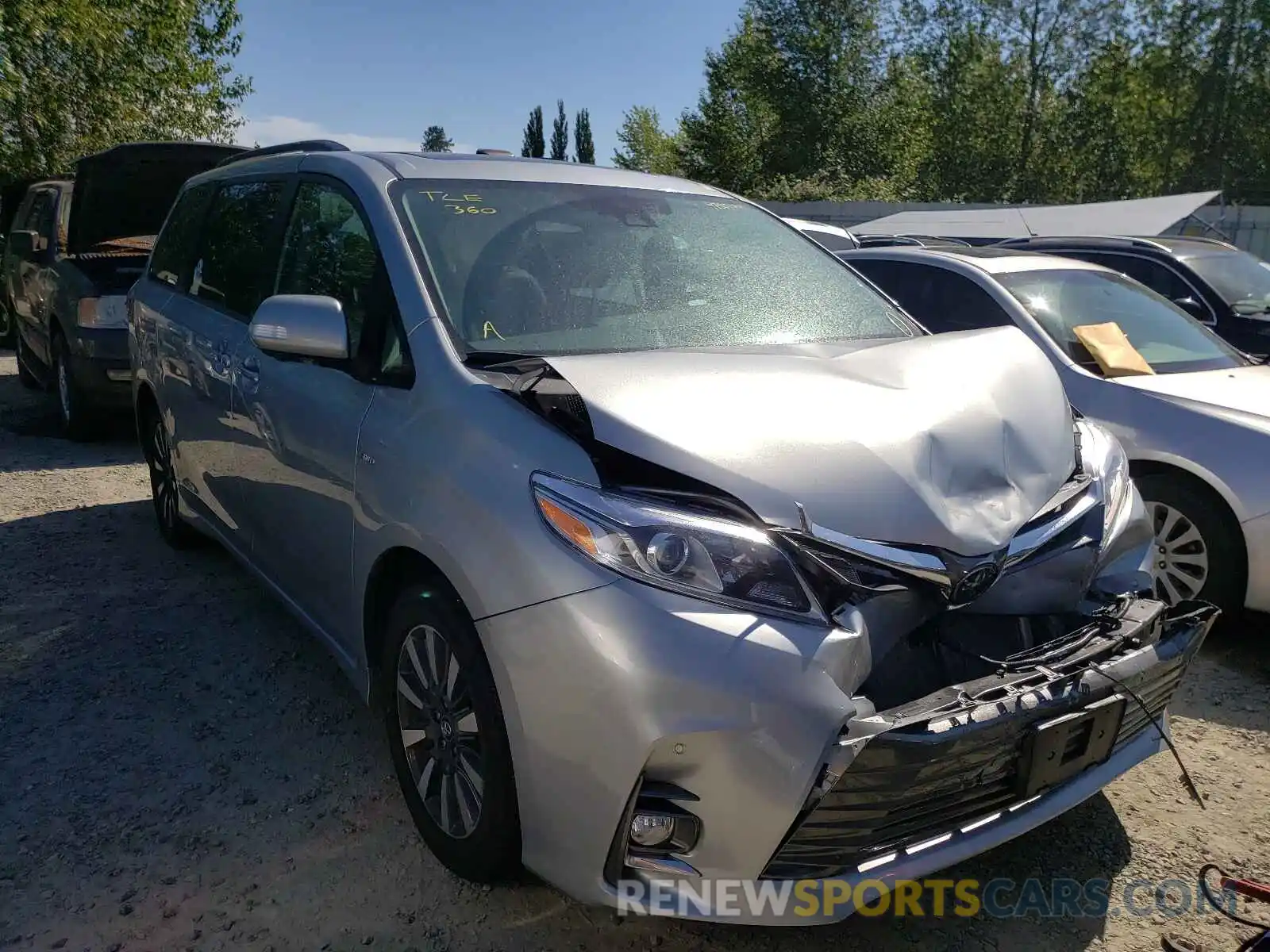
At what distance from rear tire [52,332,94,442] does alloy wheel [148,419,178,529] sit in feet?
8.95

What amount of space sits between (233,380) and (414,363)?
1.38 metres

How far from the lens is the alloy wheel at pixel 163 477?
4891 millimetres

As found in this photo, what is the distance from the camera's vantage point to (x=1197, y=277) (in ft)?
26.2

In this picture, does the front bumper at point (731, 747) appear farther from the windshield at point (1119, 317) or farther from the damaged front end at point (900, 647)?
the windshield at point (1119, 317)

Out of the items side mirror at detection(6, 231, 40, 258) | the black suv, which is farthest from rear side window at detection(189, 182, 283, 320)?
the black suv

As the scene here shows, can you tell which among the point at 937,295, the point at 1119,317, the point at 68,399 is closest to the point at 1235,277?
the point at 1119,317

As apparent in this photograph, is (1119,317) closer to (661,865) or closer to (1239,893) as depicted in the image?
(1239,893)

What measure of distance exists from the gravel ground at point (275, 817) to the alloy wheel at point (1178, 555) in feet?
0.98

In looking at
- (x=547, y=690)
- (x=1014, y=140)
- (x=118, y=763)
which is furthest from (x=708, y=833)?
(x=1014, y=140)

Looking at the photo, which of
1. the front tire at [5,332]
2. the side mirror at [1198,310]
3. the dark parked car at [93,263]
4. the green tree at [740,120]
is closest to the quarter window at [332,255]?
the dark parked car at [93,263]

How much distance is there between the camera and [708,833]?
78.1 inches

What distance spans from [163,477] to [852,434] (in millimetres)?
4072

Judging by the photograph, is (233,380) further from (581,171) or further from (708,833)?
(708,833)

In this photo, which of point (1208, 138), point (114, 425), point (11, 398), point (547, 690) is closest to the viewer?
point (547, 690)
